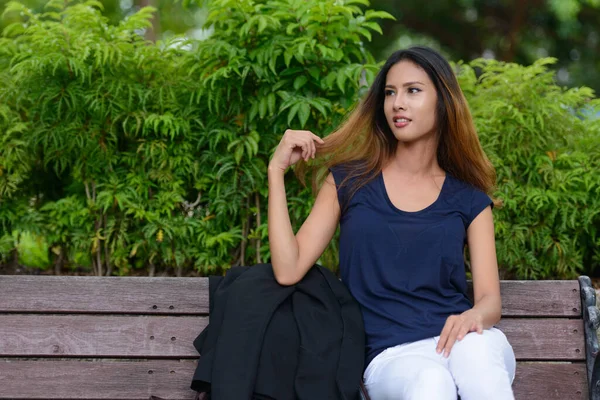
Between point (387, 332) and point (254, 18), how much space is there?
154 centimetres

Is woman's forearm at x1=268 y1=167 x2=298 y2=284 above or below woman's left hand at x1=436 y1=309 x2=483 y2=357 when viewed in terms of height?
above

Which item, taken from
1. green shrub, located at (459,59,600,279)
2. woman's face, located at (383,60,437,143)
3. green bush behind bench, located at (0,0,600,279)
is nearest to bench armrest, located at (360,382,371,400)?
woman's face, located at (383,60,437,143)

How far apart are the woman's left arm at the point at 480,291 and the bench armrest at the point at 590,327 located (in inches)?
16.2

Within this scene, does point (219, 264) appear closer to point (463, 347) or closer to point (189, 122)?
point (189, 122)

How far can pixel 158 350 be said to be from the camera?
290 cm

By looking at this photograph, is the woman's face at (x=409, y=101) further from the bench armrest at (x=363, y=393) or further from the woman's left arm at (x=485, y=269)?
the bench armrest at (x=363, y=393)

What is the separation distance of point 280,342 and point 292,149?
71 centimetres

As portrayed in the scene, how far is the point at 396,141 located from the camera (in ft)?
10.1

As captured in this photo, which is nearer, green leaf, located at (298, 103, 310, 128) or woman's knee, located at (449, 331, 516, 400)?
woman's knee, located at (449, 331, 516, 400)

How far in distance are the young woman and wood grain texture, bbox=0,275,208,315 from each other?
46 centimetres

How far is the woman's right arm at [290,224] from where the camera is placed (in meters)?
2.74

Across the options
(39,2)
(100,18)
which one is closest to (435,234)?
(100,18)

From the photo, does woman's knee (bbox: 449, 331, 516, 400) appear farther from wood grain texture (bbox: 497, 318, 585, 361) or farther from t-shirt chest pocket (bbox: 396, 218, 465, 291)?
wood grain texture (bbox: 497, 318, 585, 361)

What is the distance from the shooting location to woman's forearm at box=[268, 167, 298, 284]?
108 inches
